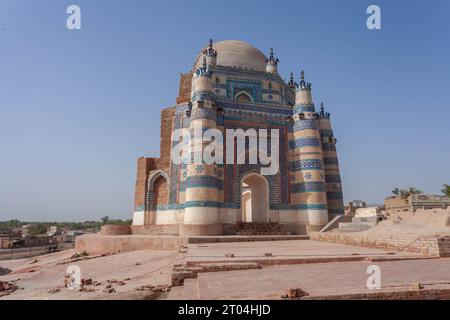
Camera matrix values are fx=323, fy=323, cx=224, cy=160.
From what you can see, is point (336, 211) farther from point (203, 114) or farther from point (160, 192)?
point (160, 192)

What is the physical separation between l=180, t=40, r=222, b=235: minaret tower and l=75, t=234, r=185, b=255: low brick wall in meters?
1.79

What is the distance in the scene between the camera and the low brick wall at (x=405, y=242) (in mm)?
8742

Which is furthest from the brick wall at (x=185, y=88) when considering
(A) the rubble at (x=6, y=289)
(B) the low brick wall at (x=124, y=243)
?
(A) the rubble at (x=6, y=289)

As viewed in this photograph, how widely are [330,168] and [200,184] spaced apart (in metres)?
10.0

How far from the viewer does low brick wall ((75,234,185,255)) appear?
52.7 feet

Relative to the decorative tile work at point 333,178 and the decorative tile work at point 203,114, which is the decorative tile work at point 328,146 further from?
the decorative tile work at point 203,114

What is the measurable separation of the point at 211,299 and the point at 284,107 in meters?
19.4

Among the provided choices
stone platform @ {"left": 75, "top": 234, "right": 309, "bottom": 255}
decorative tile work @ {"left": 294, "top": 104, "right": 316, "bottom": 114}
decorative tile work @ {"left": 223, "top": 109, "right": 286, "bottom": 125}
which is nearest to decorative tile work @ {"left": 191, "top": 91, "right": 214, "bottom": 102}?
decorative tile work @ {"left": 223, "top": 109, "right": 286, "bottom": 125}

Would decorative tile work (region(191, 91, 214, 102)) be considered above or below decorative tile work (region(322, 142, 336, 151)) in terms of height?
above

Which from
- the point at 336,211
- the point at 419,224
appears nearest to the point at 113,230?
the point at 336,211

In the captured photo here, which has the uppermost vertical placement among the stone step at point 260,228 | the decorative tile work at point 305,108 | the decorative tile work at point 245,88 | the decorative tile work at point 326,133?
the decorative tile work at point 245,88

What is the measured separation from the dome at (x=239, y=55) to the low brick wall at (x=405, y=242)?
1600 centimetres

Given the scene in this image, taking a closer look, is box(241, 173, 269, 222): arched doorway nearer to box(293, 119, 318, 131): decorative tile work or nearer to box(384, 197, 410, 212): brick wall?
box(293, 119, 318, 131): decorative tile work
